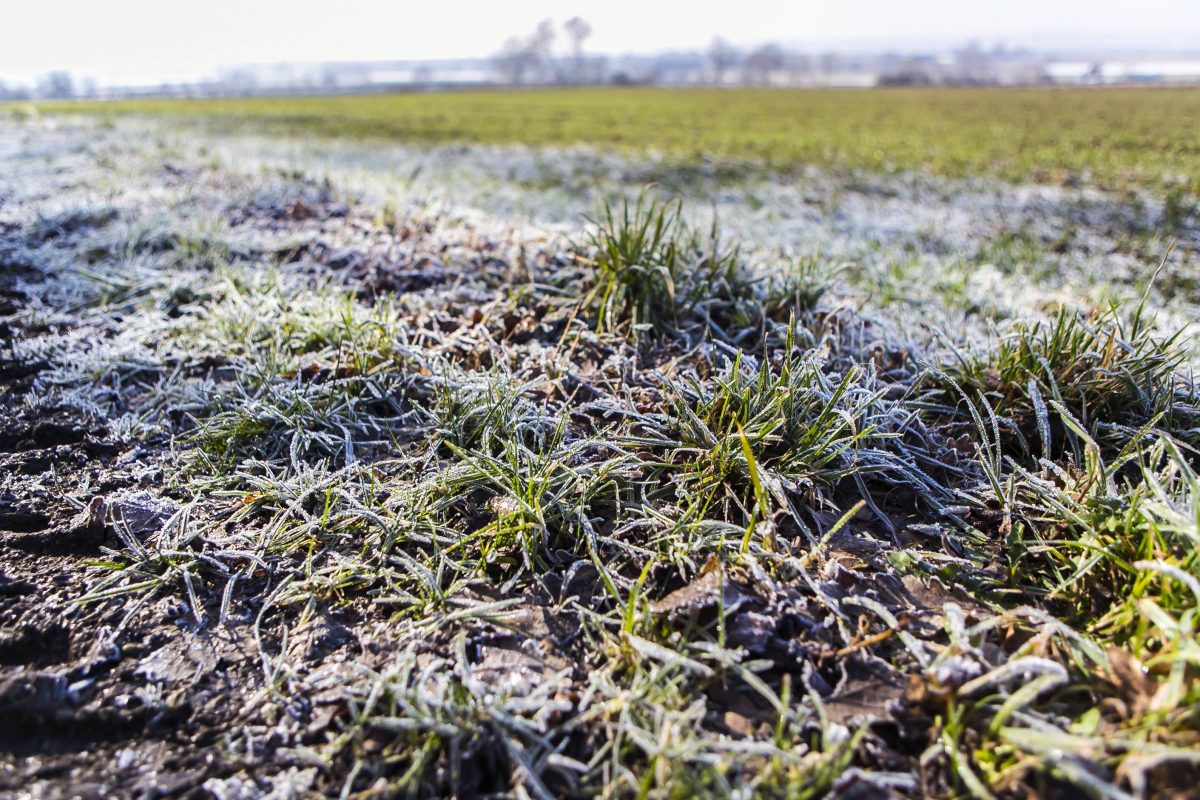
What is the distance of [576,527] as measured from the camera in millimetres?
2098

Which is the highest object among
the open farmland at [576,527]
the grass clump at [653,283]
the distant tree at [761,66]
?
the distant tree at [761,66]

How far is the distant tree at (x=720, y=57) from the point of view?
115 metres

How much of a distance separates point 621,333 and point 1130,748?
2.34m

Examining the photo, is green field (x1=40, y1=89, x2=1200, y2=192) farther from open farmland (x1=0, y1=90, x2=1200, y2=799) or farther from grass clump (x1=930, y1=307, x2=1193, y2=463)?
grass clump (x1=930, y1=307, x2=1193, y2=463)

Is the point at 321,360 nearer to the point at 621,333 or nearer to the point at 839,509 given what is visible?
the point at 621,333

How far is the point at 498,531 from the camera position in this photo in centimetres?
204

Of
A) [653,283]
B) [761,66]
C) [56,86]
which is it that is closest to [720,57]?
[761,66]

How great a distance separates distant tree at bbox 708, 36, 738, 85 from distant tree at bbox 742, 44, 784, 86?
5.74 m

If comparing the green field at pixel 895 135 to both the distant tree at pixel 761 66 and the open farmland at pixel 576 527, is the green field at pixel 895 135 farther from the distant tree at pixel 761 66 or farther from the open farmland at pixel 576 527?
the distant tree at pixel 761 66

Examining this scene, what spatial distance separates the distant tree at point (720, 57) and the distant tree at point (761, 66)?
5.74 metres

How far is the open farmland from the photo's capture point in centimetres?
145

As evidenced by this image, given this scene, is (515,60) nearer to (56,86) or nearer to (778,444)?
(56,86)

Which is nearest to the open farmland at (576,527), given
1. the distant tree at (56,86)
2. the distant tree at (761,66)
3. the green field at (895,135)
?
the green field at (895,135)

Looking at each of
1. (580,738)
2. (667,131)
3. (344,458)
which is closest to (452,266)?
(344,458)
